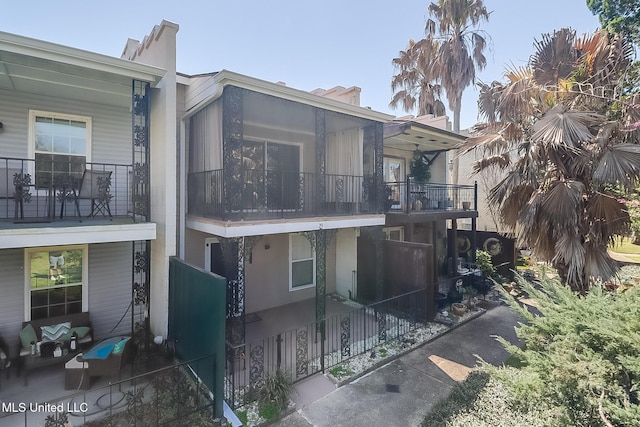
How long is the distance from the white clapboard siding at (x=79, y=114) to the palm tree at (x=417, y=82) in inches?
665

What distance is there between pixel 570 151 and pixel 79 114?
10890 millimetres

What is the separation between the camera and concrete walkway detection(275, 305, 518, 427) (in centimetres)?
492

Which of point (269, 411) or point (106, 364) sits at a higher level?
point (106, 364)

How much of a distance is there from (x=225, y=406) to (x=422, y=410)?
3244 millimetres

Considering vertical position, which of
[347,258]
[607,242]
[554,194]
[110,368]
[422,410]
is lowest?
[422,410]

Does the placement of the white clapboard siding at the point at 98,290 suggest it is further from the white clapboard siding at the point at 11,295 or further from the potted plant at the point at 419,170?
the potted plant at the point at 419,170

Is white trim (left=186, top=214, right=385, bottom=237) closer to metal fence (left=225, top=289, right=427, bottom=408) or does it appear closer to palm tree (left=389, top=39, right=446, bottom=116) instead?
metal fence (left=225, top=289, right=427, bottom=408)

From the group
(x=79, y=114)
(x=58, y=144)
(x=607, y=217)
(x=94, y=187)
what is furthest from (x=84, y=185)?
(x=607, y=217)

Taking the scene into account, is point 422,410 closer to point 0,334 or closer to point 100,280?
point 100,280

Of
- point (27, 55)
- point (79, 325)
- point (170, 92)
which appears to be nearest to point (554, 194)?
point (170, 92)

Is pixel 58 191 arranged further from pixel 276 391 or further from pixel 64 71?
pixel 276 391

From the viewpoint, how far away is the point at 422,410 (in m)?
5.12

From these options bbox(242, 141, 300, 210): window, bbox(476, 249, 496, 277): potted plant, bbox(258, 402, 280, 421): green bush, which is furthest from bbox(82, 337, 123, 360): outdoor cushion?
bbox(476, 249, 496, 277): potted plant

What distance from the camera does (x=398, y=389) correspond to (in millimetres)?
5707
